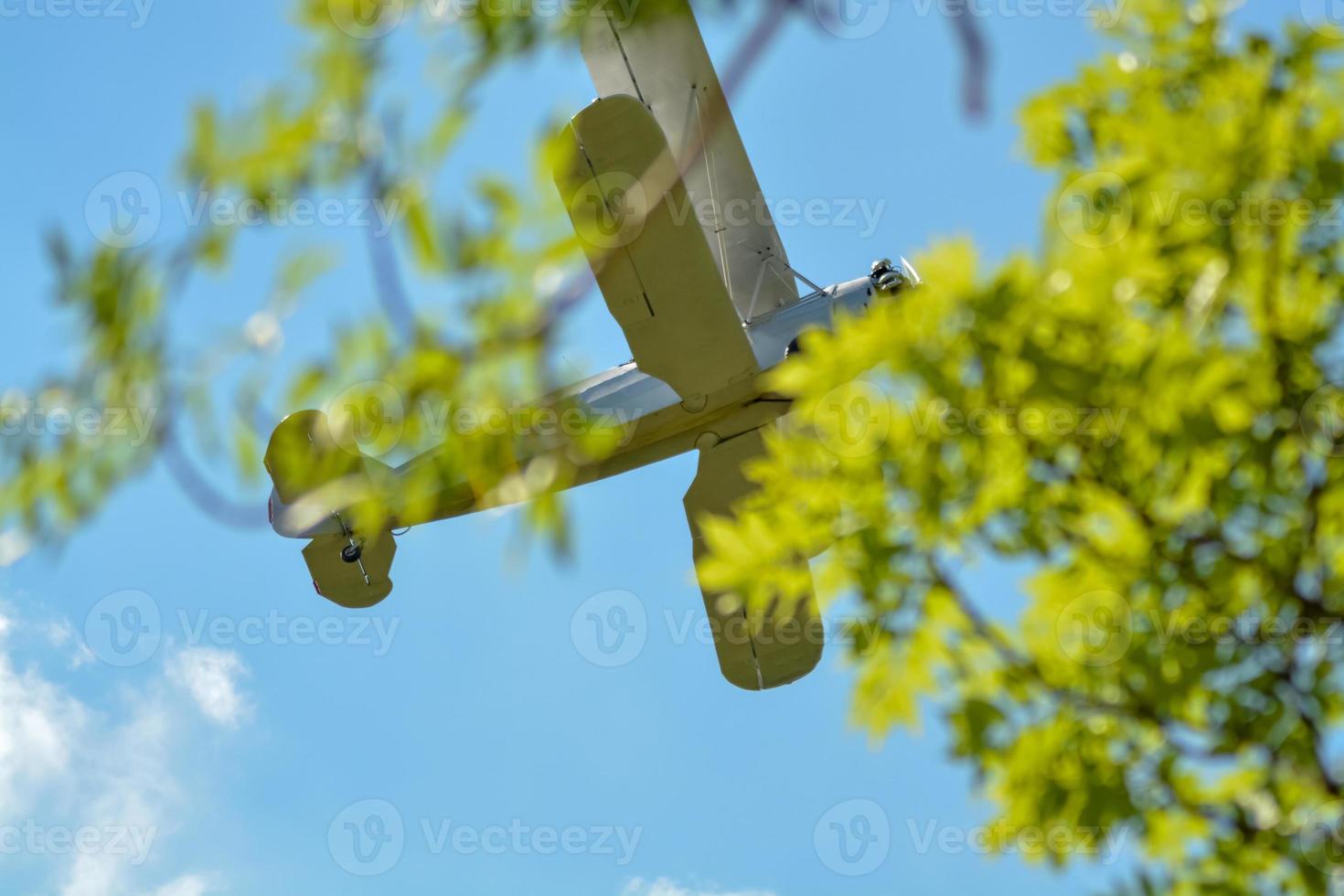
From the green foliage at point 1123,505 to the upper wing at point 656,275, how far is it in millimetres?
A: 3466

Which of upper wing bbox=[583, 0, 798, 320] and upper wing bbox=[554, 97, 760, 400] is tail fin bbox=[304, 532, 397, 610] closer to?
upper wing bbox=[554, 97, 760, 400]

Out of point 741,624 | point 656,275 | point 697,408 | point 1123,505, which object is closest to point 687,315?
point 656,275

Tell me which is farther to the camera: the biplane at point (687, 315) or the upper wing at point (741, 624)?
the upper wing at point (741, 624)

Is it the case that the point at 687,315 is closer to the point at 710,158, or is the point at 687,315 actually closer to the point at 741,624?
the point at 741,624

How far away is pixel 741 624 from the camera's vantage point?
9.44m

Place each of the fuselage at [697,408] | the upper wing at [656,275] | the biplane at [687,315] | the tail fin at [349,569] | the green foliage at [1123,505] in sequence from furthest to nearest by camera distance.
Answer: the tail fin at [349,569]
the fuselage at [697,408]
the biplane at [687,315]
the upper wing at [656,275]
the green foliage at [1123,505]

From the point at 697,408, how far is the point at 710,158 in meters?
2.81

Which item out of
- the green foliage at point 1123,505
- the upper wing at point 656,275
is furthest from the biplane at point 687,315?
the green foliage at point 1123,505

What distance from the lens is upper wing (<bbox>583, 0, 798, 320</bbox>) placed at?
9.99 m

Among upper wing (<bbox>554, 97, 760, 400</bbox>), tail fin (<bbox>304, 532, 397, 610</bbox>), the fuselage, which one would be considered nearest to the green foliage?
upper wing (<bbox>554, 97, 760, 400</bbox>)

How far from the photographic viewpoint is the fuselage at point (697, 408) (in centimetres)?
930

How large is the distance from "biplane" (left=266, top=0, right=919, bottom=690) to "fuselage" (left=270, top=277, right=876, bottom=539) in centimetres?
1

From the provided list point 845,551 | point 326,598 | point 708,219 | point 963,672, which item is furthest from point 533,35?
point 326,598

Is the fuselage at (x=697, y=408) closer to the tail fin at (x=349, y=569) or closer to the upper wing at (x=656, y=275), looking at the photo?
the upper wing at (x=656, y=275)
